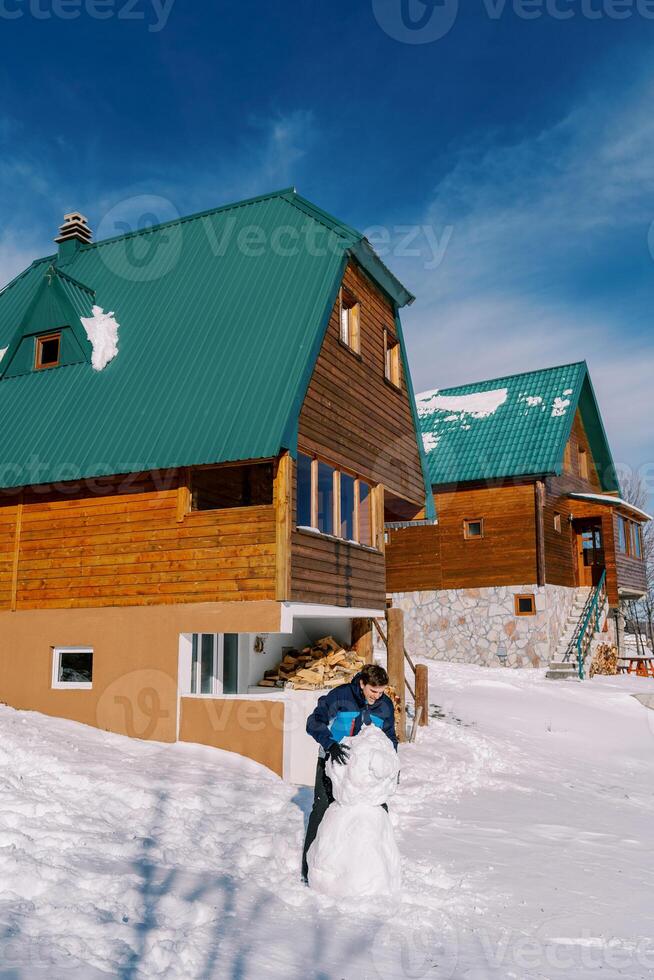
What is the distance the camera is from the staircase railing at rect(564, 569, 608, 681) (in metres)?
23.8

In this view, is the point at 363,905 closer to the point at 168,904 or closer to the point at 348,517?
the point at 168,904

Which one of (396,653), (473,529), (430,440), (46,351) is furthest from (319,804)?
(430,440)

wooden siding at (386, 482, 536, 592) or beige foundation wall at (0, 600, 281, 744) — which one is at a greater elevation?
wooden siding at (386, 482, 536, 592)

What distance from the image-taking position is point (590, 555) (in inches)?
1125

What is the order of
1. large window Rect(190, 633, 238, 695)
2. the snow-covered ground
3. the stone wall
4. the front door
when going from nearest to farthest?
the snow-covered ground < large window Rect(190, 633, 238, 695) < the stone wall < the front door

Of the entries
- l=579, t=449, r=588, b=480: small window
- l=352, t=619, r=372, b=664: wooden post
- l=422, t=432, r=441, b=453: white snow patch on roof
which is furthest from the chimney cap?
l=579, t=449, r=588, b=480: small window

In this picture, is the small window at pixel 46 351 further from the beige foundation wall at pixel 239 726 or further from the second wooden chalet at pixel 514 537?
the second wooden chalet at pixel 514 537

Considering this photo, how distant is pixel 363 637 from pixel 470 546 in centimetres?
1103

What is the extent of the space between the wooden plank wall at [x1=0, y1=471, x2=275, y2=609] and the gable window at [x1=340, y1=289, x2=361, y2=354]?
445cm

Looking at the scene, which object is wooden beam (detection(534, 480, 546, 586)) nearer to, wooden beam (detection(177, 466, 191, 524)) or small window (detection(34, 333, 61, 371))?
wooden beam (detection(177, 466, 191, 524))

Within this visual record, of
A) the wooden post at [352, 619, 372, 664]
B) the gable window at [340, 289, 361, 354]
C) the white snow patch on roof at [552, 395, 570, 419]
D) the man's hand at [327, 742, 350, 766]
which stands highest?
the white snow patch on roof at [552, 395, 570, 419]

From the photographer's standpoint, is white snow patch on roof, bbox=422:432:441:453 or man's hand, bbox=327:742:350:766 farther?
white snow patch on roof, bbox=422:432:441:453

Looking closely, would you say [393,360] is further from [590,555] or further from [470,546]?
[590,555]

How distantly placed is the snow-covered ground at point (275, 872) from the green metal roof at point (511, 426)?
46.6ft
